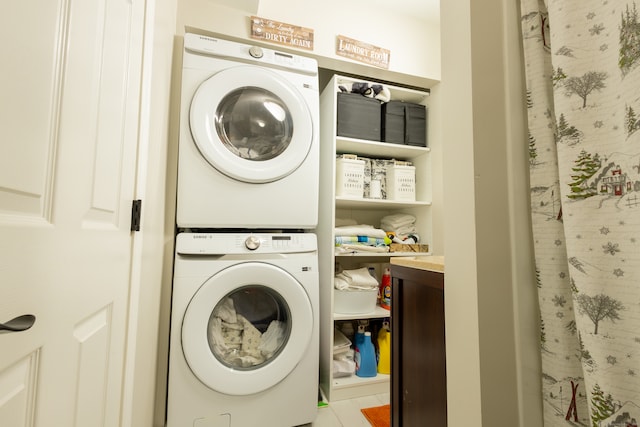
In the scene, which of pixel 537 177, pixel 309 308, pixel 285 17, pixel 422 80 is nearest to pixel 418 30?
pixel 422 80

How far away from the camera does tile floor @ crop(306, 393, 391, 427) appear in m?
1.32

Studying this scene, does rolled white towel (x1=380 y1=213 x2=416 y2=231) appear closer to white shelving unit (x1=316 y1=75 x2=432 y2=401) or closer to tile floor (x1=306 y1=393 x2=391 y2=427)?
white shelving unit (x1=316 y1=75 x2=432 y2=401)

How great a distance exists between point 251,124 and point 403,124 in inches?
39.9

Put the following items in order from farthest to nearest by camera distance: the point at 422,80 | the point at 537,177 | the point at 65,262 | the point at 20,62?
the point at 422,80
the point at 537,177
the point at 65,262
the point at 20,62

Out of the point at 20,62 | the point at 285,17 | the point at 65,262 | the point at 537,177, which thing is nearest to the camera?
the point at 20,62

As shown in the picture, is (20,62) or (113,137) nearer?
(20,62)

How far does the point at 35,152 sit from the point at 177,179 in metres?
0.89

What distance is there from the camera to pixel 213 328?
4.06ft

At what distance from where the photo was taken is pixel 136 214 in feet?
2.63

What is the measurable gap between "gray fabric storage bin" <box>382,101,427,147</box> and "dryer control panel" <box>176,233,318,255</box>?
940 mm

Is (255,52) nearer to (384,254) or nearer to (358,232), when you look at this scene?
(358,232)

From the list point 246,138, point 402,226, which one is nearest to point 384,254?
point 402,226

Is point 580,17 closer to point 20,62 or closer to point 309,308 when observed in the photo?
point 20,62

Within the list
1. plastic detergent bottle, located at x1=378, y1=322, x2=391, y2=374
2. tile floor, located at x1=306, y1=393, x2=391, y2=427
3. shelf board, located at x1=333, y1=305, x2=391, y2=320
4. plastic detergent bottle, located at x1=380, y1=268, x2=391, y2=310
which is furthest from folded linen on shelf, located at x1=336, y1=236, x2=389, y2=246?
tile floor, located at x1=306, y1=393, x2=391, y2=427
